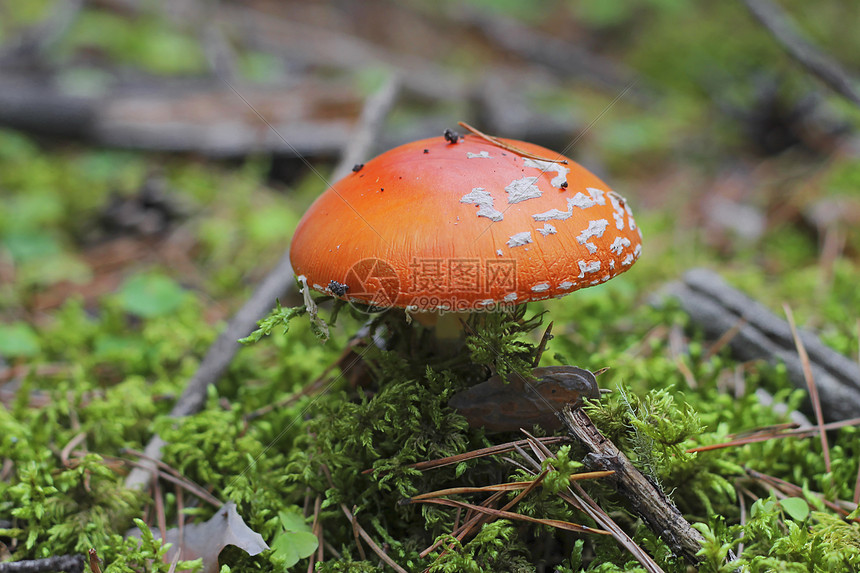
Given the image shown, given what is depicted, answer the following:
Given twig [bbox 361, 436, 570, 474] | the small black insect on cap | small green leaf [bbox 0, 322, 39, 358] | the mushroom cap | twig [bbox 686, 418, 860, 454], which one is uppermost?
the mushroom cap

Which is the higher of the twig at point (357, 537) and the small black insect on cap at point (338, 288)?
the small black insect on cap at point (338, 288)

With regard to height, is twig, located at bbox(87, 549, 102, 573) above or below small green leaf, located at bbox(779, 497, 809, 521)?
below

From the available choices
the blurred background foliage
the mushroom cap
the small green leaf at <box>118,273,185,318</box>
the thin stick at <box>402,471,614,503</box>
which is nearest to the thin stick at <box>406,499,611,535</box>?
the thin stick at <box>402,471,614,503</box>

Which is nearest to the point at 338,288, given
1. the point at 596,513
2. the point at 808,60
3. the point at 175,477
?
the point at 596,513

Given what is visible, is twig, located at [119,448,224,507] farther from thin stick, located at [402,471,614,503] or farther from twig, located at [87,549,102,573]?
thin stick, located at [402,471,614,503]

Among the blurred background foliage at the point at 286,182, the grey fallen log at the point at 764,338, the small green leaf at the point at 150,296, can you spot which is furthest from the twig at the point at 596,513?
the small green leaf at the point at 150,296

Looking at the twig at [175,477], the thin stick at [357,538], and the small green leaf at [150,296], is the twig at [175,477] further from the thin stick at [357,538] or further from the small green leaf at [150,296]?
the small green leaf at [150,296]
